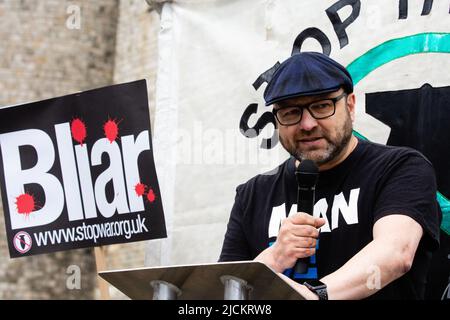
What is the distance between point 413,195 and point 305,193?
38 centimetres

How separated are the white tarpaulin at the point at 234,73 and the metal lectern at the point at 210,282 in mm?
1974

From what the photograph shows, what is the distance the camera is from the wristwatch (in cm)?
232

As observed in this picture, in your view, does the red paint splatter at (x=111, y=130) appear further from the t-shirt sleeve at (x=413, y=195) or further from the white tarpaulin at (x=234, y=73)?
the t-shirt sleeve at (x=413, y=195)

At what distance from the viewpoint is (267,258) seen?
2584mm

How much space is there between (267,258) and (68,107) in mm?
2409

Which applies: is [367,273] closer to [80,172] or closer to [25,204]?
[80,172]

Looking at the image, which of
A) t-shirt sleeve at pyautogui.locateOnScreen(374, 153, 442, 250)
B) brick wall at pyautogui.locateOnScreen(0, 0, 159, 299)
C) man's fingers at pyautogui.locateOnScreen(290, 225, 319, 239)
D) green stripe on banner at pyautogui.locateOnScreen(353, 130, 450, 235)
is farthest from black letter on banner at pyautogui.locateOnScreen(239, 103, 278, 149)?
brick wall at pyautogui.locateOnScreen(0, 0, 159, 299)

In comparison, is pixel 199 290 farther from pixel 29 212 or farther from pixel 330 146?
pixel 29 212

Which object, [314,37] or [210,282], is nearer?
[210,282]

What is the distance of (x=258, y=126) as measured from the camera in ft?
14.3

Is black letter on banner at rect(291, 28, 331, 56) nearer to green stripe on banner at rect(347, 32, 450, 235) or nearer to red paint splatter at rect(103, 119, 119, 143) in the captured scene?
green stripe on banner at rect(347, 32, 450, 235)

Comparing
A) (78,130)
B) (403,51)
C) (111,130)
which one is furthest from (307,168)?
(78,130)

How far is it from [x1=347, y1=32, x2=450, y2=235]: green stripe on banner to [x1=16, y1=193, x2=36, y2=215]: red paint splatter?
178 cm
